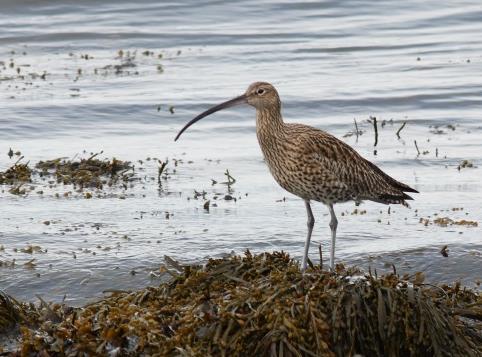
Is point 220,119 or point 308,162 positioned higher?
point 220,119

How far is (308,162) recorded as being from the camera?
317 inches

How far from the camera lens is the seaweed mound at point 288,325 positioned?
5.94 meters

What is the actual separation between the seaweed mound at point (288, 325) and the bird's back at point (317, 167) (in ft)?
5.47

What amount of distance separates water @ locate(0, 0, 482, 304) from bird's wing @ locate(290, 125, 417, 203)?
1.58 feet

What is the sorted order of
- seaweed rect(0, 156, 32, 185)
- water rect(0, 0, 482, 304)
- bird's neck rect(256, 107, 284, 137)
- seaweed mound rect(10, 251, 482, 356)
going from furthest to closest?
seaweed rect(0, 156, 32, 185), water rect(0, 0, 482, 304), bird's neck rect(256, 107, 284, 137), seaweed mound rect(10, 251, 482, 356)

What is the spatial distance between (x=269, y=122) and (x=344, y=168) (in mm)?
633

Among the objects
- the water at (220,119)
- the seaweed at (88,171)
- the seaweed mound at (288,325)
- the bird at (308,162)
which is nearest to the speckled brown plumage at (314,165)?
the bird at (308,162)

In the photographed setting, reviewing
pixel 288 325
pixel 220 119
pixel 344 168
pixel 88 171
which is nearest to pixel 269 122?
pixel 344 168

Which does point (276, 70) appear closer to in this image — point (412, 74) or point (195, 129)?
point (412, 74)

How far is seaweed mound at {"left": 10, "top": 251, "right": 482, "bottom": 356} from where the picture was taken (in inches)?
234

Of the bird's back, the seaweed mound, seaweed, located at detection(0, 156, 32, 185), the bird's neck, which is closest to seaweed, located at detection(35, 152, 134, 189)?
seaweed, located at detection(0, 156, 32, 185)

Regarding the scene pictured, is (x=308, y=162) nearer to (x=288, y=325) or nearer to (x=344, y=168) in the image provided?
(x=344, y=168)

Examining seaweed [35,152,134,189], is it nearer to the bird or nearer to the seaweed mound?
the bird

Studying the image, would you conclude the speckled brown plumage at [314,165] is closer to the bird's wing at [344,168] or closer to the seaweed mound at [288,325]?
the bird's wing at [344,168]
